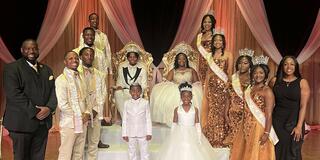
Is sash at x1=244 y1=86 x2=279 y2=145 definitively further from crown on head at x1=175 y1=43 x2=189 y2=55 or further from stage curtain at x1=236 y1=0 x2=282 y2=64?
stage curtain at x1=236 y1=0 x2=282 y2=64

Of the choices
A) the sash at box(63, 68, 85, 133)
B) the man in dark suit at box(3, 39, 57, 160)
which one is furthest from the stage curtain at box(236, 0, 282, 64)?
the man in dark suit at box(3, 39, 57, 160)

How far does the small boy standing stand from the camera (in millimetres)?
5789

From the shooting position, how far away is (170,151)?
224 inches

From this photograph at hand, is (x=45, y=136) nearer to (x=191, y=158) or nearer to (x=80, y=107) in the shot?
(x=80, y=107)

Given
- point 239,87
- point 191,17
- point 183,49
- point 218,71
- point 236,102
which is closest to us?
point 239,87

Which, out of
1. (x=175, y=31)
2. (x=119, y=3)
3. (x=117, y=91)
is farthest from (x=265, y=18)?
(x=117, y=91)

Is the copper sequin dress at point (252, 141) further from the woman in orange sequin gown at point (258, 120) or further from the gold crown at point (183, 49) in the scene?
the gold crown at point (183, 49)

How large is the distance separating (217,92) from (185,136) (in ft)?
3.60

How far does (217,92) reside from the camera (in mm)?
6547

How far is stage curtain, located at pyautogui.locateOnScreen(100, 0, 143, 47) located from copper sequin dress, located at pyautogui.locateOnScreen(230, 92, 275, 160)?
4.20 metres

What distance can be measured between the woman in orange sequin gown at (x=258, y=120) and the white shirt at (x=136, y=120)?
120 centimetres

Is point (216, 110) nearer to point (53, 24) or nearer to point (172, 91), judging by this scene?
point (172, 91)

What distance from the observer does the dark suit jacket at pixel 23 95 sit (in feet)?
15.0

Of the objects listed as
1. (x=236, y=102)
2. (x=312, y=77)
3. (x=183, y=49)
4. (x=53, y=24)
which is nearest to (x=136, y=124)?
(x=236, y=102)
